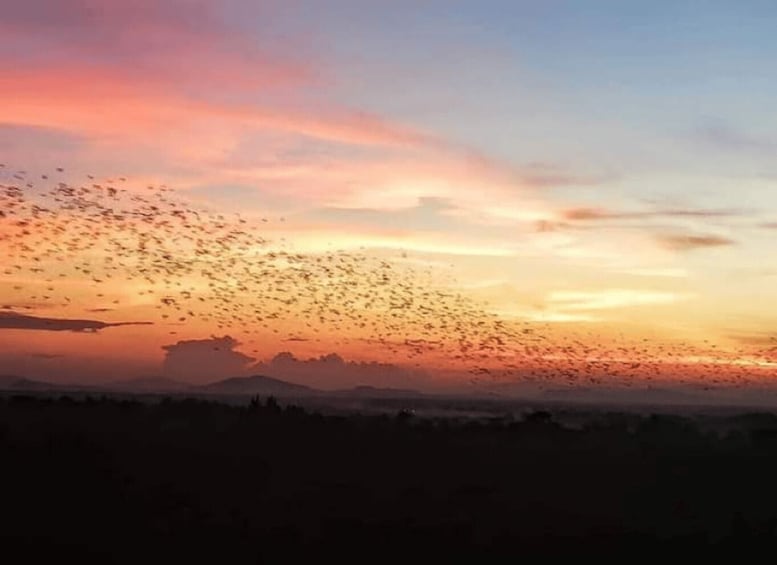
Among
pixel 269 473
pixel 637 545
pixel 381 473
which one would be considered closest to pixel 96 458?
pixel 269 473

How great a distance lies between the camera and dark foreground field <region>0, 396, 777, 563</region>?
20859mm

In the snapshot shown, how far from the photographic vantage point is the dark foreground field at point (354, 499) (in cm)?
→ 2086

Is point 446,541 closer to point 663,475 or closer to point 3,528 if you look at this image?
point 3,528

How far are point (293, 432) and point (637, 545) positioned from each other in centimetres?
2582

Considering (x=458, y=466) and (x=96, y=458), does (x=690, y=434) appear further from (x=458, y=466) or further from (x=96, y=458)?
(x=96, y=458)

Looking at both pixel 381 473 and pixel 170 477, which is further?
pixel 381 473

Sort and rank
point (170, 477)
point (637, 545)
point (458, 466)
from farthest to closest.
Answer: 1. point (458, 466)
2. point (170, 477)
3. point (637, 545)

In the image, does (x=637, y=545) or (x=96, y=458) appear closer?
(x=637, y=545)

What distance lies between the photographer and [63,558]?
18734mm

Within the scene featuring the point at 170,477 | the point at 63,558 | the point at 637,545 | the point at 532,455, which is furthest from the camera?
the point at 532,455


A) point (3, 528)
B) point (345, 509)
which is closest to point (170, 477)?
point (345, 509)

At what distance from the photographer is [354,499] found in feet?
87.7

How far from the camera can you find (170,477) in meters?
28.9

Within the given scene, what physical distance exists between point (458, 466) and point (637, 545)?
13.1 metres
